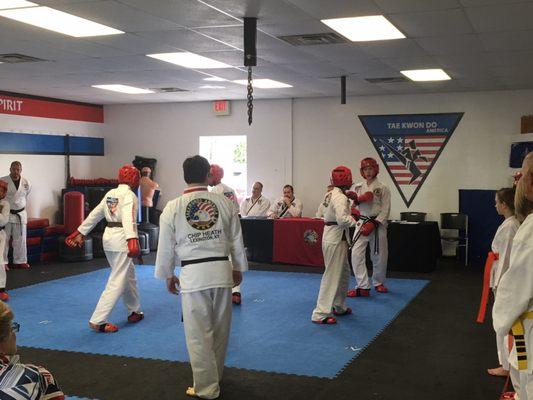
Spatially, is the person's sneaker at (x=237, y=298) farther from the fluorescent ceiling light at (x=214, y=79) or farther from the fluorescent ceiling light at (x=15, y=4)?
the fluorescent ceiling light at (x=15, y=4)

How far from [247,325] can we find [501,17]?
3.70 meters

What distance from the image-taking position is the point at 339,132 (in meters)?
11.7

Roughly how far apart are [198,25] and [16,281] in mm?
5051

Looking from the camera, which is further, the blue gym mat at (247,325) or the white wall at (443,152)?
the white wall at (443,152)

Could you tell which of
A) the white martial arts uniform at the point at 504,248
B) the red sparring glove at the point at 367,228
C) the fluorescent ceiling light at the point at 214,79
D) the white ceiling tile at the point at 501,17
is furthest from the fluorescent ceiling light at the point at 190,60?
the white martial arts uniform at the point at 504,248

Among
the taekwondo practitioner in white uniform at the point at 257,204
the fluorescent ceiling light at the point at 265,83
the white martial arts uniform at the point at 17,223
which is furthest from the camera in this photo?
the taekwondo practitioner in white uniform at the point at 257,204

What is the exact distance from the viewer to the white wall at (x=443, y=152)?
35.0 ft

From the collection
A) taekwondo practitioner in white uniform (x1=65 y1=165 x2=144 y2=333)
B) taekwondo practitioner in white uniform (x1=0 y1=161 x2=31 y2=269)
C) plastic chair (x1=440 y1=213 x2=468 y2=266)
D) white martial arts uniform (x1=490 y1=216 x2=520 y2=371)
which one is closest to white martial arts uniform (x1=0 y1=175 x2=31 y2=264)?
taekwondo practitioner in white uniform (x1=0 y1=161 x2=31 y2=269)

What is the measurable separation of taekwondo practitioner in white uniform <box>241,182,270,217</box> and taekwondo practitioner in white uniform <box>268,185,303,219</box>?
141mm

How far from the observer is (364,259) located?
7766mm

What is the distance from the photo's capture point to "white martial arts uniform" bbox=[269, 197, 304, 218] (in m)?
11.1

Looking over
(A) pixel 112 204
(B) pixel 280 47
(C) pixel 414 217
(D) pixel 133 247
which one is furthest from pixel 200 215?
(C) pixel 414 217

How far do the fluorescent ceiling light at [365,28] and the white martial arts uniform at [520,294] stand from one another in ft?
11.3

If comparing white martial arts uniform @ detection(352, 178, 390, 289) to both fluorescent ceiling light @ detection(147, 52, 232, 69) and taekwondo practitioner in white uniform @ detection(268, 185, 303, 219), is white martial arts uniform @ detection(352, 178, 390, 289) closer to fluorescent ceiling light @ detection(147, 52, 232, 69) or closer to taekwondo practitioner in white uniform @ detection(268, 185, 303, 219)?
fluorescent ceiling light @ detection(147, 52, 232, 69)
